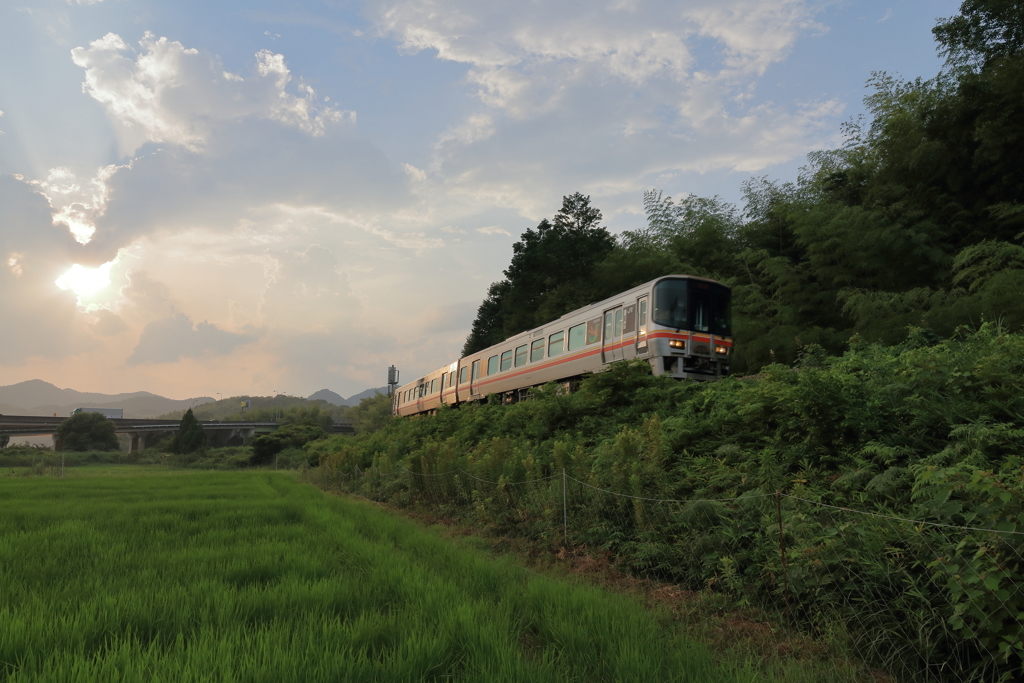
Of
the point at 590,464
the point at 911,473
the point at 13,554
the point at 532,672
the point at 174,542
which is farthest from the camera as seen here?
the point at 590,464

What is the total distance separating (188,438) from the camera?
2672 inches

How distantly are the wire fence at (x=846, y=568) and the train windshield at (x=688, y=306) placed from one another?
25.2 ft

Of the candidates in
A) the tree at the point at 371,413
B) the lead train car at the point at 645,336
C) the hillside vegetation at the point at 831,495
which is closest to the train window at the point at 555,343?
the lead train car at the point at 645,336

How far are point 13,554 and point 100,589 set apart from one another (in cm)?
227

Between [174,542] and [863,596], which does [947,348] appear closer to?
[863,596]

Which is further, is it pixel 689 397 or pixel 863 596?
pixel 689 397

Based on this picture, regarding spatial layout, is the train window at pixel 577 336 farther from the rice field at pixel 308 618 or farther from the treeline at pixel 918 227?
the rice field at pixel 308 618

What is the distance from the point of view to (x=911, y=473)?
5.02 meters

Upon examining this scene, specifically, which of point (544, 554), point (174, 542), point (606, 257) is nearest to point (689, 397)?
point (544, 554)

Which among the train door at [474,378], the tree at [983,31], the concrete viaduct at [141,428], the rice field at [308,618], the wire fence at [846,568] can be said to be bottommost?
the concrete viaduct at [141,428]

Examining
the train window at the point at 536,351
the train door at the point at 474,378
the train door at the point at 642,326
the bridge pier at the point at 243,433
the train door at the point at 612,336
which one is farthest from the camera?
the bridge pier at the point at 243,433

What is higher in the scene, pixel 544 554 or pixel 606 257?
pixel 606 257

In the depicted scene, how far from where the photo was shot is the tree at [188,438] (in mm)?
67438

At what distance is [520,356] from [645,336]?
6.99 meters
